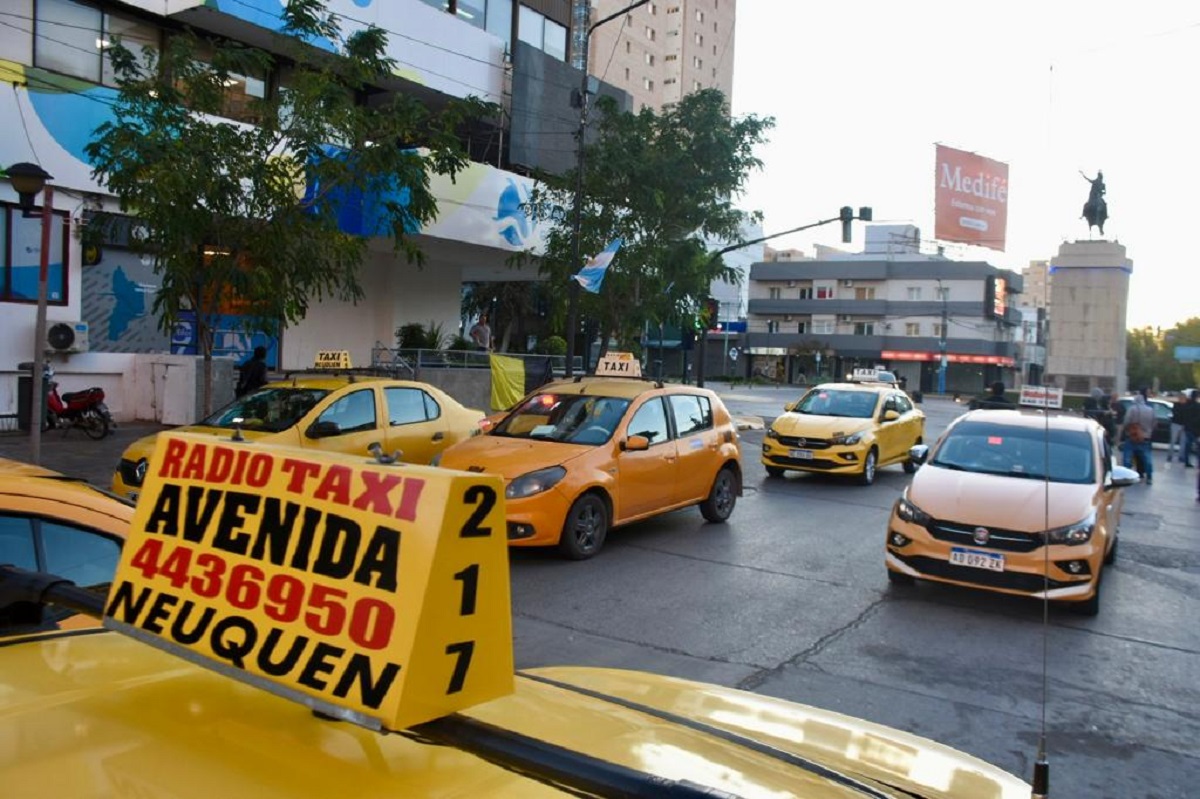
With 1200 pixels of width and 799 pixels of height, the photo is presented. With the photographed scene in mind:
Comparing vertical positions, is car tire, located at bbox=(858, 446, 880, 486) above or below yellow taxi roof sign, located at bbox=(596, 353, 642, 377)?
below

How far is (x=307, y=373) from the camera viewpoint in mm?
12961

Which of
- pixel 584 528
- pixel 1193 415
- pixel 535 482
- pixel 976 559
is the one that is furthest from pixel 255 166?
pixel 1193 415

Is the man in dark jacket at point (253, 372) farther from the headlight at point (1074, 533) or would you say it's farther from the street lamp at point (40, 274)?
the headlight at point (1074, 533)

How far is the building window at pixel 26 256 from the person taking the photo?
603 inches

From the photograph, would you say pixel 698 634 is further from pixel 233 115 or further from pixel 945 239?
pixel 945 239

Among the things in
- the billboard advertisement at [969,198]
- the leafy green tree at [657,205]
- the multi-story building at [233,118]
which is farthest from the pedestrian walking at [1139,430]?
the billboard advertisement at [969,198]

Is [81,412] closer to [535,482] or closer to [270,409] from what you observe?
[270,409]

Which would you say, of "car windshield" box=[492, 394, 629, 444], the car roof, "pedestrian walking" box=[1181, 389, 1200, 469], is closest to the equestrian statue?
"pedestrian walking" box=[1181, 389, 1200, 469]

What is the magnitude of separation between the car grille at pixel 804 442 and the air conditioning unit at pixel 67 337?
1217 centimetres

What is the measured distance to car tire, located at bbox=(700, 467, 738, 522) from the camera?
10734 millimetres

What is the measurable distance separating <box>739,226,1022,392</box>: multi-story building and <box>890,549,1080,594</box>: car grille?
210ft

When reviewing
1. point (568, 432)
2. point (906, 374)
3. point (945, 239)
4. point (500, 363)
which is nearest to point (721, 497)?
point (568, 432)

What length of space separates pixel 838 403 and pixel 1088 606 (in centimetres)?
865

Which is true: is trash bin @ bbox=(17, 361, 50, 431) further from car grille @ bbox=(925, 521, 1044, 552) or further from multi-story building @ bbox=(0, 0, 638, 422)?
car grille @ bbox=(925, 521, 1044, 552)
